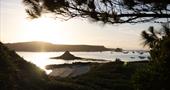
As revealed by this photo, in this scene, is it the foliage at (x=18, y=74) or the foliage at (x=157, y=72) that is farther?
the foliage at (x=18, y=74)

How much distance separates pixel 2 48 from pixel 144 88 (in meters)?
9.13

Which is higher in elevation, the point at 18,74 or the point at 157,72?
the point at 157,72

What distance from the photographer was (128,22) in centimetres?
1492

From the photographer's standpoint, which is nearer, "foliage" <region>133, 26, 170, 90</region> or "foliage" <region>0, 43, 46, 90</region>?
"foliage" <region>133, 26, 170, 90</region>

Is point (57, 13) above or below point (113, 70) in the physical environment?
above

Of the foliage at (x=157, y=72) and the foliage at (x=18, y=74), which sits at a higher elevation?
the foliage at (x=157, y=72)

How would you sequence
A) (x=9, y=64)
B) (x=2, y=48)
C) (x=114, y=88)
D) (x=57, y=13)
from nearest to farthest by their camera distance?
(x=57, y=13) < (x=9, y=64) < (x=2, y=48) < (x=114, y=88)

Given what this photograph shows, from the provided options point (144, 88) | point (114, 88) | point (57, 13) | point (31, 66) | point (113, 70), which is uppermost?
point (57, 13)

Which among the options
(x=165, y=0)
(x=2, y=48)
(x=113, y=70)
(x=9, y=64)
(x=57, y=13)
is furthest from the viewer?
(x=113, y=70)

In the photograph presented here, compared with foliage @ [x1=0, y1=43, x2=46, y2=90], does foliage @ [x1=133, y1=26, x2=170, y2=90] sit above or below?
above

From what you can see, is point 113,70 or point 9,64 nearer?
point 9,64

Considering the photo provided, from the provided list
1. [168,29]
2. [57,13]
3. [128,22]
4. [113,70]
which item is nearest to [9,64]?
[57,13]

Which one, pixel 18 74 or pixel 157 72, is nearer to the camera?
pixel 157 72

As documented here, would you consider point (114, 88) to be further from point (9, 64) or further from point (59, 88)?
point (9, 64)
